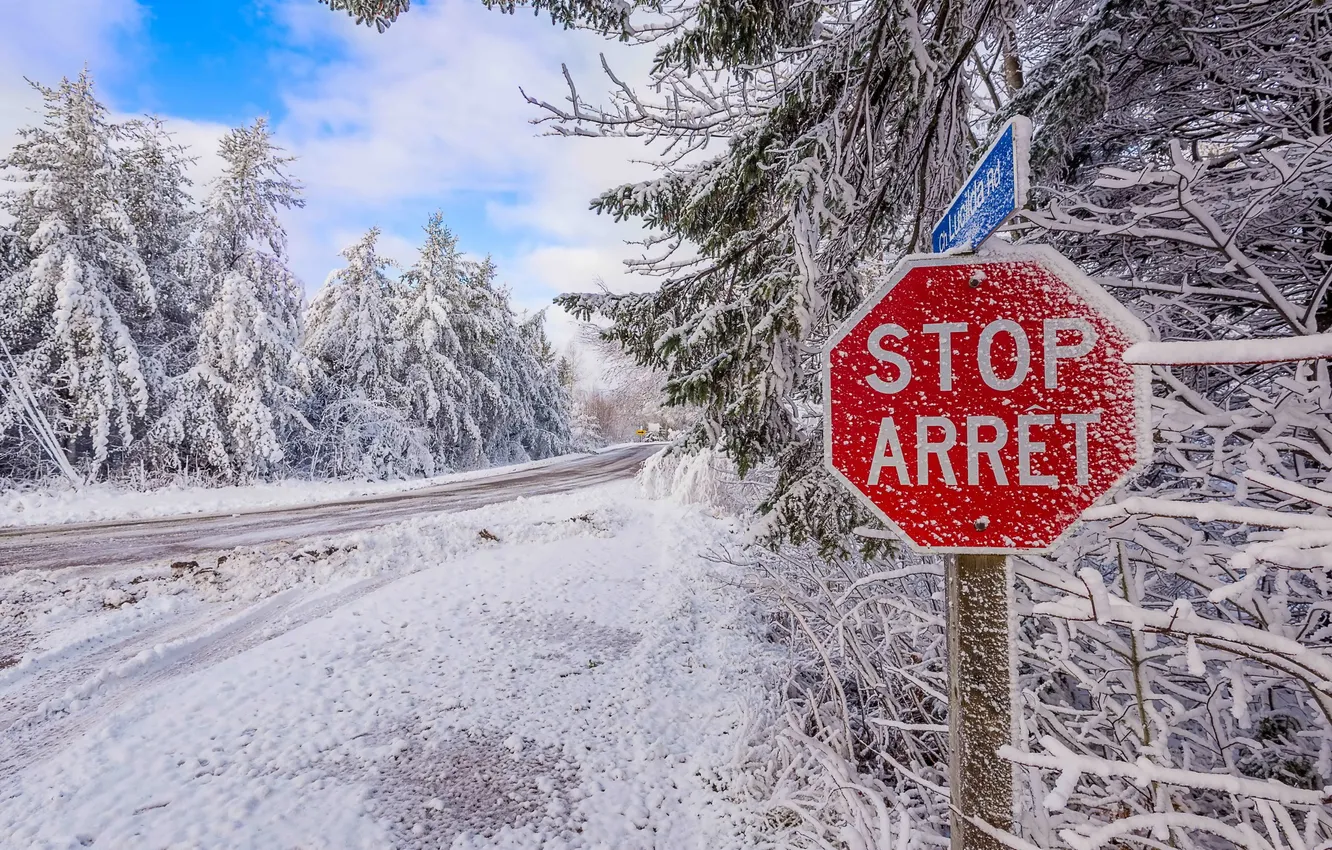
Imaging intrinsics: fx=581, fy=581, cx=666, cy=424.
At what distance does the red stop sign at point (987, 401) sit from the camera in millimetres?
1103

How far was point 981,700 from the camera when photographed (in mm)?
1134

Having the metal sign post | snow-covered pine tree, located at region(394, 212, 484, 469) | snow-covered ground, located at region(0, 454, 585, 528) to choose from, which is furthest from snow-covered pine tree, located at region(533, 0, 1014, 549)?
snow-covered pine tree, located at region(394, 212, 484, 469)

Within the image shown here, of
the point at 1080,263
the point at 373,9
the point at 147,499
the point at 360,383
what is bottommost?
the point at 147,499

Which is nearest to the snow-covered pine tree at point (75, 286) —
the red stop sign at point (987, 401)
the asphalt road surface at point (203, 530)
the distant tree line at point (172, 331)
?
the distant tree line at point (172, 331)

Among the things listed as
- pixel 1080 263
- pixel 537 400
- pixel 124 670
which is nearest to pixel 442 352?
pixel 537 400

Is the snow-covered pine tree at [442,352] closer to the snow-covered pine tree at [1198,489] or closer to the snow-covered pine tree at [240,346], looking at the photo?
the snow-covered pine tree at [240,346]

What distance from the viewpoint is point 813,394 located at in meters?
3.93

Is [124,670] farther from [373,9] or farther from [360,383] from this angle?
[360,383]

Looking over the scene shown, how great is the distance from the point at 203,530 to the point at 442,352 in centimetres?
1428

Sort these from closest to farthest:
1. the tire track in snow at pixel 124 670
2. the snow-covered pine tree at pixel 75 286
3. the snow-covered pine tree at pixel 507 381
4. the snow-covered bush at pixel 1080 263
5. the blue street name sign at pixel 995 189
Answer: the blue street name sign at pixel 995 189
the snow-covered bush at pixel 1080 263
the tire track in snow at pixel 124 670
the snow-covered pine tree at pixel 75 286
the snow-covered pine tree at pixel 507 381

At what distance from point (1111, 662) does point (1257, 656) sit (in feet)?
Result: 4.44

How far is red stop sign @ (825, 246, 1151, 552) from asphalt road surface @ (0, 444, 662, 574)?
923cm

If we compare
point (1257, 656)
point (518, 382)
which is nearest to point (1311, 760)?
point (1257, 656)

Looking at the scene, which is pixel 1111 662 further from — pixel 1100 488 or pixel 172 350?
pixel 172 350
